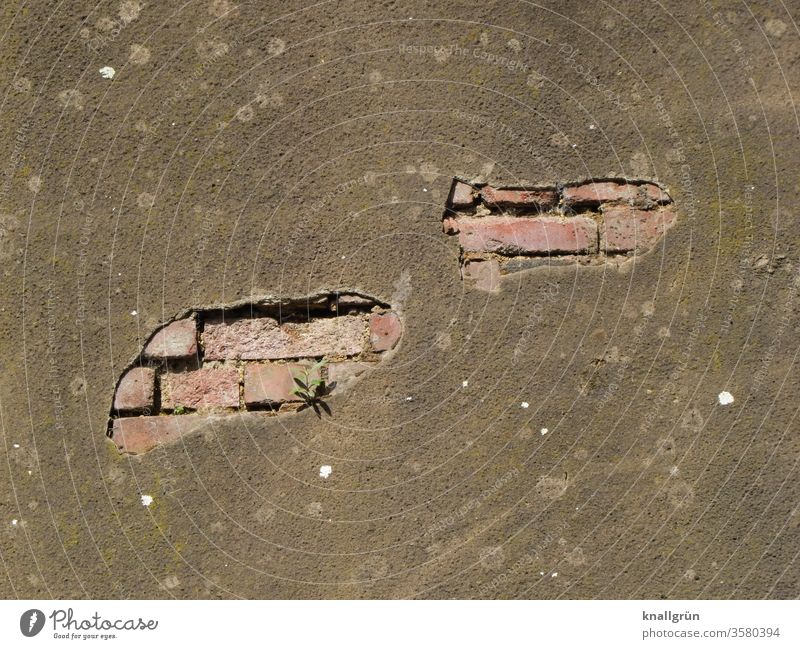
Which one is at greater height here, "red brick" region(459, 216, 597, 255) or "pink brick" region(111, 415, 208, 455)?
"red brick" region(459, 216, 597, 255)

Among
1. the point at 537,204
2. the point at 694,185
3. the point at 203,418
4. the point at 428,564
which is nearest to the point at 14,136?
the point at 203,418

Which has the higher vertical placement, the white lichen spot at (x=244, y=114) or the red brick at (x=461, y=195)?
the white lichen spot at (x=244, y=114)

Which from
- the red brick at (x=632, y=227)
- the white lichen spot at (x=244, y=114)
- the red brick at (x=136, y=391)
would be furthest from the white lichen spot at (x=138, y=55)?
the red brick at (x=632, y=227)

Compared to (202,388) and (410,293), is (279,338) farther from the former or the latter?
(410,293)

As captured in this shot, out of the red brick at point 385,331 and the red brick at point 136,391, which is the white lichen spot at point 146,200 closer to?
the red brick at point 136,391

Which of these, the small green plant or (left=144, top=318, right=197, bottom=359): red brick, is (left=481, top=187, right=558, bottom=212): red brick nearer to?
the small green plant

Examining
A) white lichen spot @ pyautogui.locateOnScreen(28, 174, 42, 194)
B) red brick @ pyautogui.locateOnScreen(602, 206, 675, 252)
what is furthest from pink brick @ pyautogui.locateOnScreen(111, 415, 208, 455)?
red brick @ pyautogui.locateOnScreen(602, 206, 675, 252)

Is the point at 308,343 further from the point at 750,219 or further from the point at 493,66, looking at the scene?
the point at 750,219
